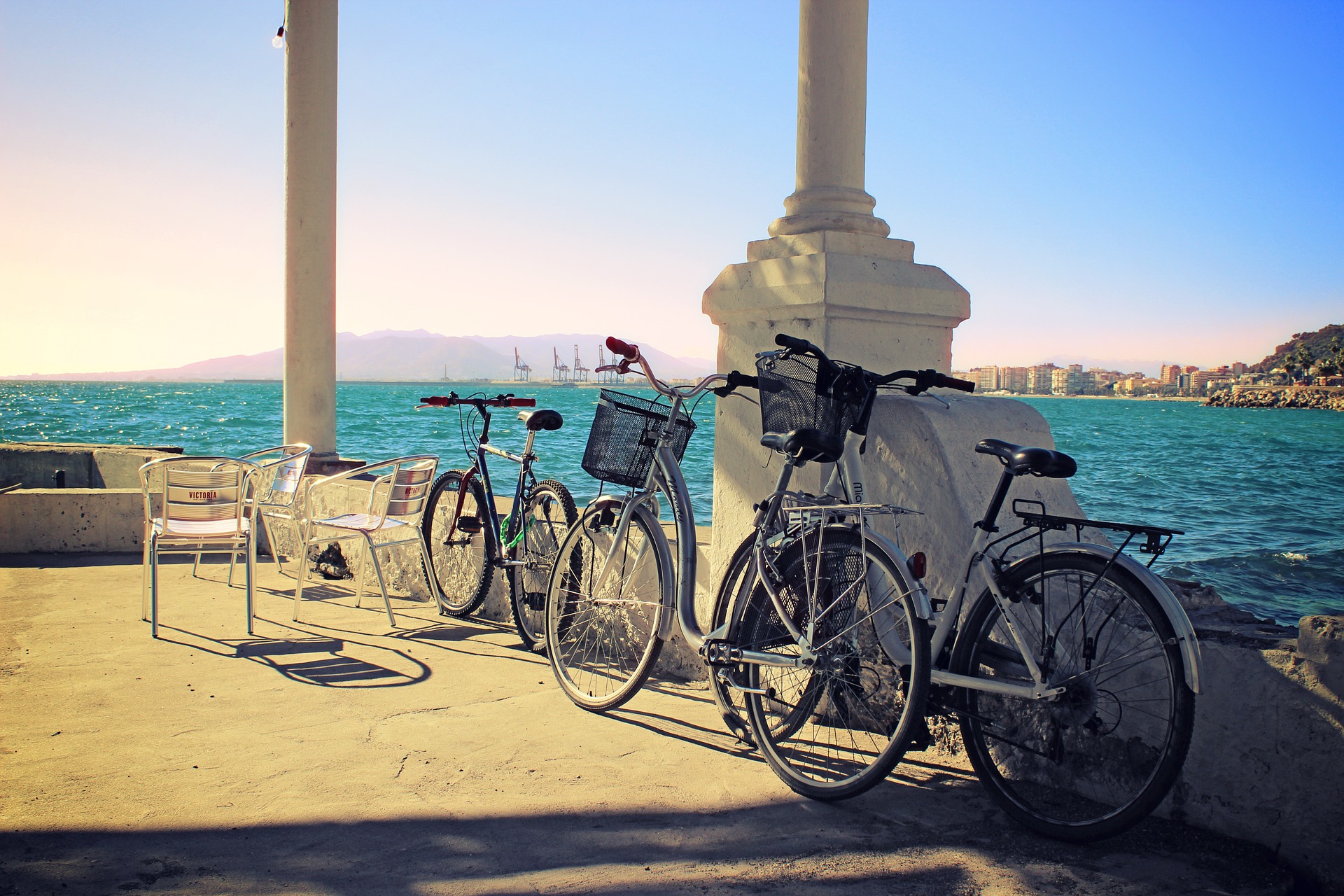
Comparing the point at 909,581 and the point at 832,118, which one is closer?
the point at 909,581

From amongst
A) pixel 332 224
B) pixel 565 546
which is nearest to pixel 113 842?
pixel 565 546

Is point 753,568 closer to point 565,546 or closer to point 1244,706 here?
point 565,546

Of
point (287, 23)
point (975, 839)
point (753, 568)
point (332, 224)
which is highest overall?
point (287, 23)

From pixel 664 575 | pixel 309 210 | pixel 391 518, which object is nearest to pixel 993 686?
pixel 664 575

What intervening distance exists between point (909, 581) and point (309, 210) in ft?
20.3

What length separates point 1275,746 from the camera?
2412 mm

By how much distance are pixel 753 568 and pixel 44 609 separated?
Result: 14.6ft

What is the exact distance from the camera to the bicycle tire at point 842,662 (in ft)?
8.80

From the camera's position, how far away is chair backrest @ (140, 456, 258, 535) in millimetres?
4867

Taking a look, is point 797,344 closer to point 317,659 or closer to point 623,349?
point 623,349

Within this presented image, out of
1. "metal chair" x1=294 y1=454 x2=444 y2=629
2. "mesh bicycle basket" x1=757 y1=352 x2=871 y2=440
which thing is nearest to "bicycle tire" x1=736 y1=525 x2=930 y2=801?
"mesh bicycle basket" x1=757 y1=352 x2=871 y2=440

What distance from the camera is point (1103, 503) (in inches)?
1170

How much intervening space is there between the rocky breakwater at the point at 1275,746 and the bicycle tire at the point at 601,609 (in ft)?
5.95

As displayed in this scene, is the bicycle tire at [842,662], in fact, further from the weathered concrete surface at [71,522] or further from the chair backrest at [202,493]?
the weathered concrete surface at [71,522]
